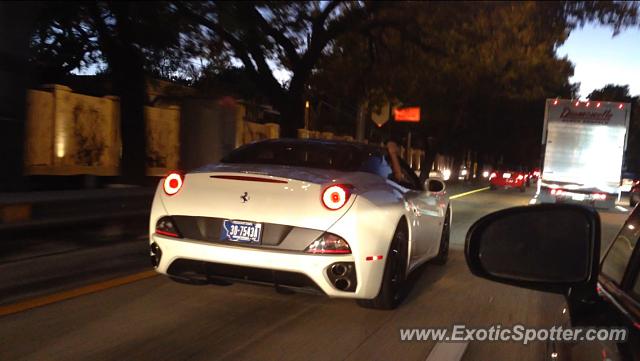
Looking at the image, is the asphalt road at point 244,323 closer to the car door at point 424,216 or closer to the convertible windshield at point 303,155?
the car door at point 424,216

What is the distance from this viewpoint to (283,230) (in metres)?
5.00

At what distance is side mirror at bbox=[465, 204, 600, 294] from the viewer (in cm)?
227

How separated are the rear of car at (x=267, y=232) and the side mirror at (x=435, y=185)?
2.33 m

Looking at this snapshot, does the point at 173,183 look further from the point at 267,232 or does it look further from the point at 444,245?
the point at 444,245

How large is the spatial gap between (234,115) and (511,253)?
2002 centimetres

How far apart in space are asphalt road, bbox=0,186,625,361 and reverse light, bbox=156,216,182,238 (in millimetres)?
649

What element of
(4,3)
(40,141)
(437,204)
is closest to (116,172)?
(40,141)

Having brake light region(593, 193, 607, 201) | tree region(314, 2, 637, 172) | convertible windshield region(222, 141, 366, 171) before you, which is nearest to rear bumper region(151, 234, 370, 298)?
convertible windshield region(222, 141, 366, 171)

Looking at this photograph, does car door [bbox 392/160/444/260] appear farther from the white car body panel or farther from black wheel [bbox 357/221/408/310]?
the white car body panel

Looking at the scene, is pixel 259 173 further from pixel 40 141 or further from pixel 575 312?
pixel 40 141

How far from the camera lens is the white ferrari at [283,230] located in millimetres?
4961

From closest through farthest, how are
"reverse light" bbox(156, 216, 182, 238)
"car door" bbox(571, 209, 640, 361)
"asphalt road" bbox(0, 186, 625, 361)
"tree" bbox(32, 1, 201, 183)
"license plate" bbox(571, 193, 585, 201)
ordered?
"car door" bbox(571, 209, 640, 361), "asphalt road" bbox(0, 186, 625, 361), "reverse light" bbox(156, 216, 182, 238), "tree" bbox(32, 1, 201, 183), "license plate" bbox(571, 193, 585, 201)

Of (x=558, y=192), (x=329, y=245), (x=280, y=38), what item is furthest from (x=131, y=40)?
(x=558, y=192)

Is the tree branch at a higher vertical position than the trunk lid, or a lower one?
higher
